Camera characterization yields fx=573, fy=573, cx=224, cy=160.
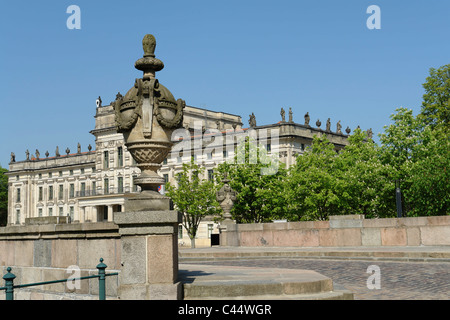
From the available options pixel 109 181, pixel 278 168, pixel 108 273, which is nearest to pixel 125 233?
pixel 108 273

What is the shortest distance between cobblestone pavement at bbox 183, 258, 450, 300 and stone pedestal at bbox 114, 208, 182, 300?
400 centimetres

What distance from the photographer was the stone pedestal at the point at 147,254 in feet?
30.5

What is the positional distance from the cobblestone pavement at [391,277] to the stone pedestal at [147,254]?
13.1 feet

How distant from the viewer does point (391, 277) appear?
14695 mm

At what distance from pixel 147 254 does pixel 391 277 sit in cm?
786

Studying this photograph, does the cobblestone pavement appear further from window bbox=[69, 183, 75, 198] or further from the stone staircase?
window bbox=[69, 183, 75, 198]

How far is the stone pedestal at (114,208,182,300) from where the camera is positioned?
9.28 metres

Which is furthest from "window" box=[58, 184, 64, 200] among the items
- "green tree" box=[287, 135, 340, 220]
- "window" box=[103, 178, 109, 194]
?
"green tree" box=[287, 135, 340, 220]

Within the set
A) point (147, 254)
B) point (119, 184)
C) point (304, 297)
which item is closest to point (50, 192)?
point (119, 184)

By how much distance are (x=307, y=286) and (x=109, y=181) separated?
7910cm

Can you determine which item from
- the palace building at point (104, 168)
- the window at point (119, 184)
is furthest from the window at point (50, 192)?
the window at point (119, 184)

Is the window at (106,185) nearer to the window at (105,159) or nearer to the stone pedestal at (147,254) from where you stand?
the window at (105,159)

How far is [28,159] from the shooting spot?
10450 cm

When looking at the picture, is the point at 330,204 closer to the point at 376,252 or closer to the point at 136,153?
the point at 376,252
